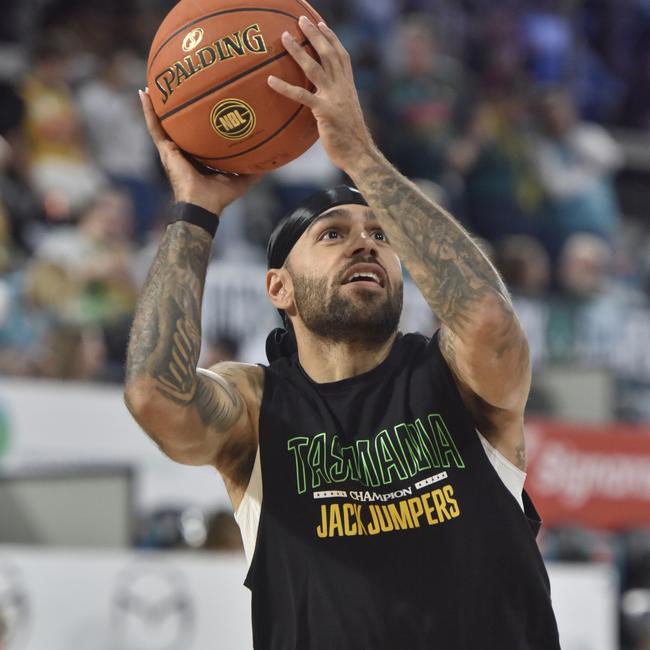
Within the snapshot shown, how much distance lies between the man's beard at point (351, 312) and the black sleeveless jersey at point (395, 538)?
6.6 inches

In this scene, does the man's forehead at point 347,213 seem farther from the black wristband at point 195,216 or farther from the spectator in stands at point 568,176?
the spectator in stands at point 568,176

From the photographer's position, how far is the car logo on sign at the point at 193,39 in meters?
3.58

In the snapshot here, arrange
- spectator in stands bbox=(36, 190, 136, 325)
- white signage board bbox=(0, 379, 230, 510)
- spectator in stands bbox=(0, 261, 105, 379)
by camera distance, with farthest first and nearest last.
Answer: spectator in stands bbox=(36, 190, 136, 325), spectator in stands bbox=(0, 261, 105, 379), white signage board bbox=(0, 379, 230, 510)

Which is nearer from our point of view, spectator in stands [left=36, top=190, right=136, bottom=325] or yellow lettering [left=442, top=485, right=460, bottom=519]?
yellow lettering [left=442, top=485, right=460, bottom=519]

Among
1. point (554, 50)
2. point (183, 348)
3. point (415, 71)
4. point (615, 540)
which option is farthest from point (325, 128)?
point (554, 50)

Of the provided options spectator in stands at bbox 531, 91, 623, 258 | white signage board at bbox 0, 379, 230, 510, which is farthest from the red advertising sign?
spectator in stands at bbox 531, 91, 623, 258

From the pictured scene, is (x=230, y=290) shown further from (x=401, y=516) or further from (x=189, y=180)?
(x=401, y=516)

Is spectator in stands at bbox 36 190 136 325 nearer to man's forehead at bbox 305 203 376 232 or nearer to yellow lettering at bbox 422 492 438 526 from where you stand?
man's forehead at bbox 305 203 376 232

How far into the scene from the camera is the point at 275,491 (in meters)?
3.49

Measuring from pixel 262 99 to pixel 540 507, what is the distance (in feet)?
15.8

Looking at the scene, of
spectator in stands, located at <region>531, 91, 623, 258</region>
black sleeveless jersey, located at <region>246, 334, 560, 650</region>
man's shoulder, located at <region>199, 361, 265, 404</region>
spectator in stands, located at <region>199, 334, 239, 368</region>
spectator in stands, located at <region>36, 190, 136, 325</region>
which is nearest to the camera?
black sleeveless jersey, located at <region>246, 334, 560, 650</region>

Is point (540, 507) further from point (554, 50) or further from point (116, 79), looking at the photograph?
point (554, 50)

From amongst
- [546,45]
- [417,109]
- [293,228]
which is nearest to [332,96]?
[293,228]

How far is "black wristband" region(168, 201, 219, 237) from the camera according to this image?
11.8 feet
